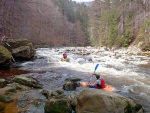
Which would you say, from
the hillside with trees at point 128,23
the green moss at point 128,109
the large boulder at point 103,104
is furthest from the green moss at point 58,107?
the hillside with trees at point 128,23

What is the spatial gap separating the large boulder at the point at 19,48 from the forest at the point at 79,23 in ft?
3.50

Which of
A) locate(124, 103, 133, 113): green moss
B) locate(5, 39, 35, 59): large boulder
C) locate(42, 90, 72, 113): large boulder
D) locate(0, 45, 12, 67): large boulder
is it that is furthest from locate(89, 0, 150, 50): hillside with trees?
locate(42, 90, 72, 113): large boulder

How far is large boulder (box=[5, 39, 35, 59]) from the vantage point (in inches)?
667

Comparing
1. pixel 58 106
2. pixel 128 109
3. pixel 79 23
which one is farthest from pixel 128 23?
pixel 79 23

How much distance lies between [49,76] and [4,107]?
17.8 feet

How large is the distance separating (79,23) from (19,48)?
59.9 metres

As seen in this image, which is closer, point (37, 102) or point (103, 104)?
point (103, 104)

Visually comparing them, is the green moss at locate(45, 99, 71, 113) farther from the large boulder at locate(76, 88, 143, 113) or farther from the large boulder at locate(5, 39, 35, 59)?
the large boulder at locate(5, 39, 35, 59)

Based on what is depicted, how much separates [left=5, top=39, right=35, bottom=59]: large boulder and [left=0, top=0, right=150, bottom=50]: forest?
1.07 metres

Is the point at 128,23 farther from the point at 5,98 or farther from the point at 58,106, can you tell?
the point at 58,106

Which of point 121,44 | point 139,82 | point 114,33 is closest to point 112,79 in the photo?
point 139,82

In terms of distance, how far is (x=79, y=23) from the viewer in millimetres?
75625

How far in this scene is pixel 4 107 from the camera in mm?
6512

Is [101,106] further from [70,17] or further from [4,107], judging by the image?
[70,17]
